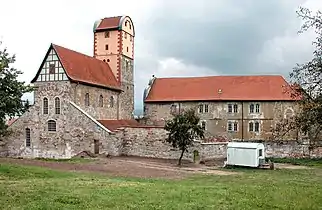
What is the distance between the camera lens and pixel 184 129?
111ft

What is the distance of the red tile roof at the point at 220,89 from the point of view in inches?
1954

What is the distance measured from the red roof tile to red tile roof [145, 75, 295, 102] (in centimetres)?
972

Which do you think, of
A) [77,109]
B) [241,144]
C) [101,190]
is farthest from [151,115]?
[101,190]

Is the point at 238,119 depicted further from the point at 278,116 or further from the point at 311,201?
the point at 311,201

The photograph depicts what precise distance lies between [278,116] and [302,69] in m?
38.2

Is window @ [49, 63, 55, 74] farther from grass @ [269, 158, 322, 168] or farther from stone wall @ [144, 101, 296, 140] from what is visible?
grass @ [269, 158, 322, 168]

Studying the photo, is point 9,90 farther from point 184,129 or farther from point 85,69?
point 85,69

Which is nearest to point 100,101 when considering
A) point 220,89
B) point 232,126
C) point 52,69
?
point 52,69

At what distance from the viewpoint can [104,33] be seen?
51281 millimetres

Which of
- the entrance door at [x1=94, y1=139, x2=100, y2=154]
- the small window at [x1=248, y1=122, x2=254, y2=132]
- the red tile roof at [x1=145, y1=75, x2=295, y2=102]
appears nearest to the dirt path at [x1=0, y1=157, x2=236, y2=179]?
the entrance door at [x1=94, y1=139, x2=100, y2=154]

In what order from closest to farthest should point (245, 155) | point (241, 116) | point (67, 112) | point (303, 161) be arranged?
1. point (245, 155)
2. point (303, 161)
3. point (67, 112)
4. point (241, 116)

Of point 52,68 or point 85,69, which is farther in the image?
point 85,69

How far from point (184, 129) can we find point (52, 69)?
15722mm

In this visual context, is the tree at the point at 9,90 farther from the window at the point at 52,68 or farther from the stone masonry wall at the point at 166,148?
the window at the point at 52,68
